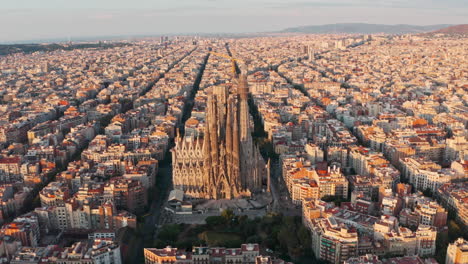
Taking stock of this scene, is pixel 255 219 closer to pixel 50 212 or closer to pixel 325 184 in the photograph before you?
pixel 325 184

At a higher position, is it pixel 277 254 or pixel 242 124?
pixel 242 124

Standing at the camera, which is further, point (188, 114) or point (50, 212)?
point (188, 114)

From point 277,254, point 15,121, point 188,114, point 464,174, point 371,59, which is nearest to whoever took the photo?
point 277,254

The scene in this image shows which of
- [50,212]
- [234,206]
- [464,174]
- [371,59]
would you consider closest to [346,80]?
[371,59]

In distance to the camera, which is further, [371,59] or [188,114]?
[371,59]

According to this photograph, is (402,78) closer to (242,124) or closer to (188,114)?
(188,114)

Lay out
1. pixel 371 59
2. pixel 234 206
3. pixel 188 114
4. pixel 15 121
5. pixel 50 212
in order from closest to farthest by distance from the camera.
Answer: pixel 50 212 → pixel 234 206 → pixel 15 121 → pixel 188 114 → pixel 371 59

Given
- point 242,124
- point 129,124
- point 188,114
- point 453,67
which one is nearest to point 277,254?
point 242,124
